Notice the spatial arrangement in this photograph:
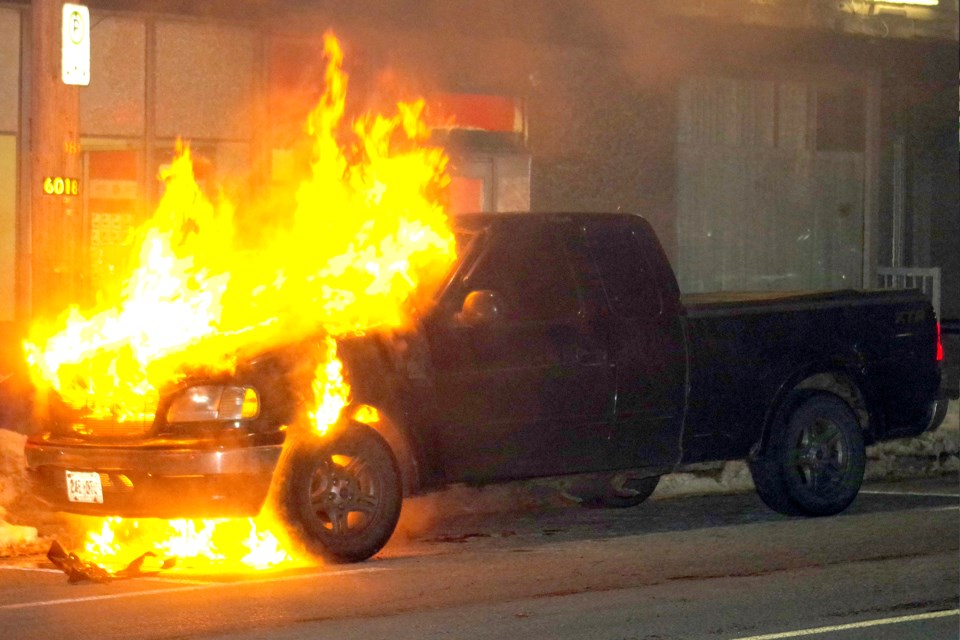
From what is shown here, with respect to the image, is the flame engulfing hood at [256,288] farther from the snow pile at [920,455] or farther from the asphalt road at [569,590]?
the snow pile at [920,455]

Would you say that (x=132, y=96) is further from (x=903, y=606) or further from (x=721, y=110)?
(x=903, y=606)

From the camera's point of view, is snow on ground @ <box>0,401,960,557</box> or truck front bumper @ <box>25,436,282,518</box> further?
snow on ground @ <box>0,401,960,557</box>

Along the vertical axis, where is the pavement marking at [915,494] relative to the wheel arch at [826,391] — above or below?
below

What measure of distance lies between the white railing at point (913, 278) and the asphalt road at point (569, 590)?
1112 cm

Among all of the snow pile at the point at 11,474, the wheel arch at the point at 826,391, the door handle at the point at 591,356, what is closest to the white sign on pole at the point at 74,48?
the snow pile at the point at 11,474

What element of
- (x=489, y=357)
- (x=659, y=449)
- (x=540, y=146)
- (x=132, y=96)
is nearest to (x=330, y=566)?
(x=489, y=357)

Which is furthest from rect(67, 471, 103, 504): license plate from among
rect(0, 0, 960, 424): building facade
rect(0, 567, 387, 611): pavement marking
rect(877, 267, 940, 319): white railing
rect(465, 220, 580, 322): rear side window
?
rect(877, 267, 940, 319): white railing

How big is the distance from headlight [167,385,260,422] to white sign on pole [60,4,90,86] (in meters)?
3.18

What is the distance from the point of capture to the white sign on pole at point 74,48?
10.5 meters

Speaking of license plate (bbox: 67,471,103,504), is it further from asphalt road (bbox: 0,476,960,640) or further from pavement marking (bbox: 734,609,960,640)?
pavement marking (bbox: 734,609,960,640)

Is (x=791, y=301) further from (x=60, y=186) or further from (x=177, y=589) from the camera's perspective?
(x=60, y=186)

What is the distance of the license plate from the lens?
322 inches

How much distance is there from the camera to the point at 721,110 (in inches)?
779

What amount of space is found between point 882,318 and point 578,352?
2.39 meters
